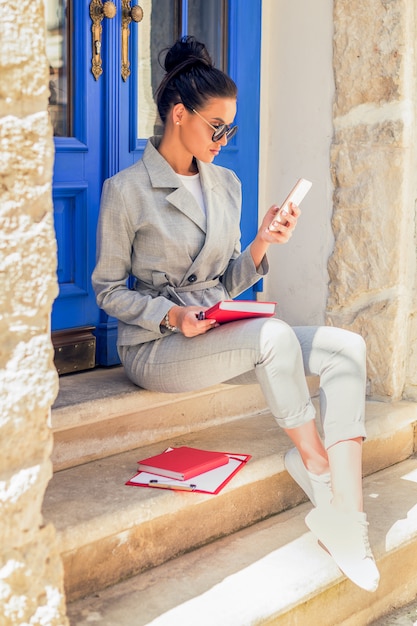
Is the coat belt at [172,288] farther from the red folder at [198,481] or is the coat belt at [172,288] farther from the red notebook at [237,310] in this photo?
the red folder at [198,481]

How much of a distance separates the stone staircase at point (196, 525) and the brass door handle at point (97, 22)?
1022 millimetres

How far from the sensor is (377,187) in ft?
11.5

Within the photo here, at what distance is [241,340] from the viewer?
8.69 ft

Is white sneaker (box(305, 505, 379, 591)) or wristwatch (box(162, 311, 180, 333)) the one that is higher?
wristwatch (box(162, 311, 180, 333))

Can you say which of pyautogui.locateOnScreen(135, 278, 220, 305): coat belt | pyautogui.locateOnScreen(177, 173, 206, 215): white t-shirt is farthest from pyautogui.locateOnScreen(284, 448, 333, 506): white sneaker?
pyautogui.locateOnScreen(177, 173, 206, 215): white t-shirt

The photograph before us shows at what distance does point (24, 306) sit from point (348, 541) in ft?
4.00

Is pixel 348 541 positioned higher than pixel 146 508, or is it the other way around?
pixel 146 508

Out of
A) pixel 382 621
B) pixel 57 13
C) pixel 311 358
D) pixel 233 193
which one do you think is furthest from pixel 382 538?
pixel 57 13

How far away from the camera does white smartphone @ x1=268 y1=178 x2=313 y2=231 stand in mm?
2758

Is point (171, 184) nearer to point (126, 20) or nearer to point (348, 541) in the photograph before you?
point (126, 20)

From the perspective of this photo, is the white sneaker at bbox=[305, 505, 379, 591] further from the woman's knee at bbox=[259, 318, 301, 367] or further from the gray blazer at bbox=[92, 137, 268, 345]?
the gray blazer at bbox=[92, 137, 268, 345]

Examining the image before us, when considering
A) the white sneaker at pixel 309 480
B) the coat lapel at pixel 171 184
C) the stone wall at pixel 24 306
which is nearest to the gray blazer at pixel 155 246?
the coat lapel at pixel 171 184

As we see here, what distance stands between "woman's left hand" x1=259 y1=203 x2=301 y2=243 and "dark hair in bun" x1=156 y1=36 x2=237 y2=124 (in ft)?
1.27

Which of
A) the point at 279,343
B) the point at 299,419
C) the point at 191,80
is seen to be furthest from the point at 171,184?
the point at 299,419
